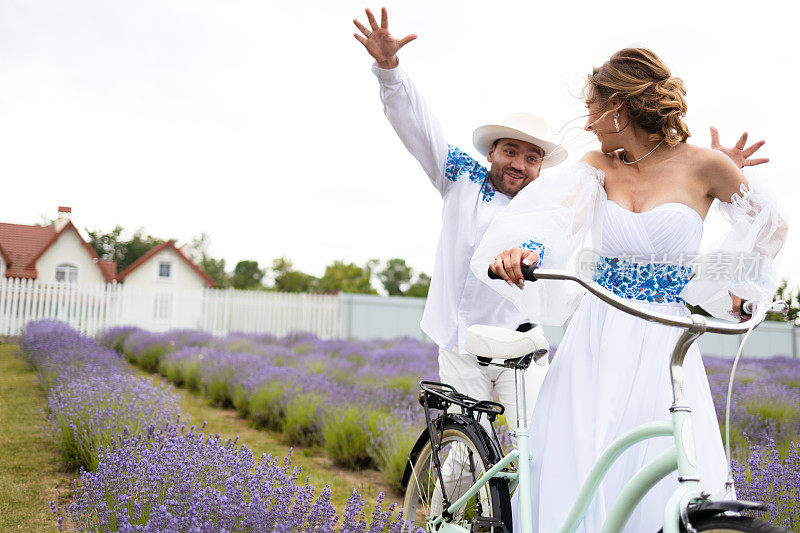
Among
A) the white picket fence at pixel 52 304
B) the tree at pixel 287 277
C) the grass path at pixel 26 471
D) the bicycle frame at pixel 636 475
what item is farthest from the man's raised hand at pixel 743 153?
the tree at pixel 287 277

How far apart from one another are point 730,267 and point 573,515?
84cm

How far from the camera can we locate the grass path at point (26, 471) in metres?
3.19

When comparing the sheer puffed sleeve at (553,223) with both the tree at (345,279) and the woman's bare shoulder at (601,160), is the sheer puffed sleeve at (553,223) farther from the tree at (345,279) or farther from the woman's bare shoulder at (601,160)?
the tree at (345,279)

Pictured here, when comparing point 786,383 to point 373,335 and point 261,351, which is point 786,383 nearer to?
point 261,351

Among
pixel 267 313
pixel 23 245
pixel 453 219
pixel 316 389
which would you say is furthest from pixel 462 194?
pixel 23 245

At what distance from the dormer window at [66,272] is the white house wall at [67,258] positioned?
129 millimetres

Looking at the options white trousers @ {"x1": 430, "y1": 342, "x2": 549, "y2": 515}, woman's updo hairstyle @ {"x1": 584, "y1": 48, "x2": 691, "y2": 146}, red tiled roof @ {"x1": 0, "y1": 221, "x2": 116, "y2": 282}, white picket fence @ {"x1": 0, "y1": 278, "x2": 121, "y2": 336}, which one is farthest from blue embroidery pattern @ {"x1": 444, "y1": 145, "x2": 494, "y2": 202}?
red tiled roof @ {"x1": 0, "y1": 221, "x2": 116, "y2": 282}

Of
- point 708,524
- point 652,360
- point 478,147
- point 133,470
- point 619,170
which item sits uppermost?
point 478,147

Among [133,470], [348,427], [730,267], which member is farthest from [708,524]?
[348,427]

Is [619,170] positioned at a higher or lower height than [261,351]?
higher

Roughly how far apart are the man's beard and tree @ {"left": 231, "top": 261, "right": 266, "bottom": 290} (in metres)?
60.5

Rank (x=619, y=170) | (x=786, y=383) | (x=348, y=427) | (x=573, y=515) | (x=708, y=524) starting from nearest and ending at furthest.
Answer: (x=708, y=524)
(x=573, y=515)
(x=619, y=170)
(x=348, y=427)
(x=786, y=383)

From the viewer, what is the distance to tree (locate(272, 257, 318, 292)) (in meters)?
54.3

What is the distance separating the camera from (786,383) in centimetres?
832
